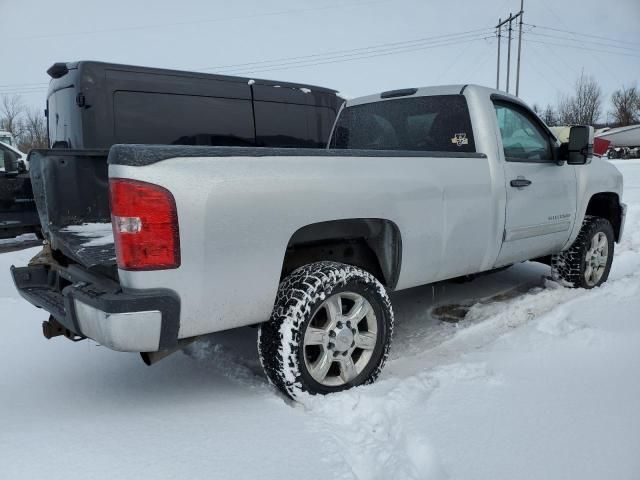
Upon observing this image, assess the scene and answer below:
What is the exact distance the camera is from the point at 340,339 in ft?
8.73

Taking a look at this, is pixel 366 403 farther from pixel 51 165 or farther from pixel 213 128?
pixel 213 128

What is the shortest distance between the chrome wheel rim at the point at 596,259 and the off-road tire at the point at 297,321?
303 centimetres

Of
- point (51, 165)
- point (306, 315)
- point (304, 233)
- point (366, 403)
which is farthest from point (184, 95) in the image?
point (366, 403)

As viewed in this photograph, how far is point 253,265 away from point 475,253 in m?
1.75

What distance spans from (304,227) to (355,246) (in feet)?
1.85

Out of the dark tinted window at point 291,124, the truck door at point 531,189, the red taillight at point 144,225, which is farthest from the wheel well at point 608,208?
the red taillight at point 144,225

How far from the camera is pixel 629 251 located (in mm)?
6379

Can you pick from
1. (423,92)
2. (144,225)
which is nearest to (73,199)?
(144,225)

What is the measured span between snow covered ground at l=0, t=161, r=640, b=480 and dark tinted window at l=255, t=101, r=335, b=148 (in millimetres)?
2662

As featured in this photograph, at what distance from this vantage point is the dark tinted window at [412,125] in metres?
3.70

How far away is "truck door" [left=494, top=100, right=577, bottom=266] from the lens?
3.69m

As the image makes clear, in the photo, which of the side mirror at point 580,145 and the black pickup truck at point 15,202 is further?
the black pickup truck at point 15,202

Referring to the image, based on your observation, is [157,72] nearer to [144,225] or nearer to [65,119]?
[65,119]

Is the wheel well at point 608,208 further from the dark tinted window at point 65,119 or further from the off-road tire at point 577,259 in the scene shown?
the dark tinted window at point 65,119
